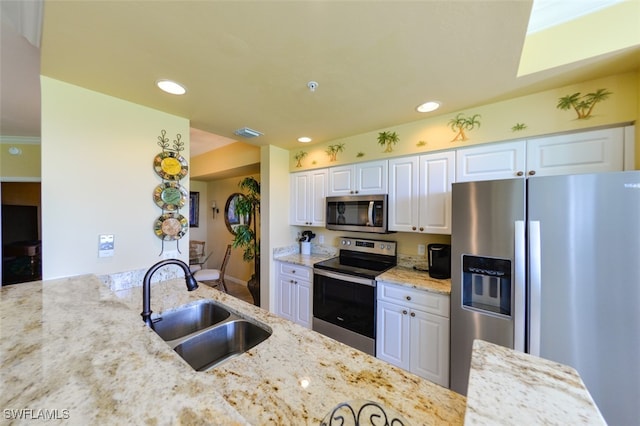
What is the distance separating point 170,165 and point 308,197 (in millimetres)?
1572

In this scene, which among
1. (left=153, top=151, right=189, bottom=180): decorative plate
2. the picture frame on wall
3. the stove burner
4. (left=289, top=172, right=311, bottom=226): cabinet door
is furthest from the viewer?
the picture frame on wall

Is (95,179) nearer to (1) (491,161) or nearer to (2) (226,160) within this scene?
(2) (226,160)

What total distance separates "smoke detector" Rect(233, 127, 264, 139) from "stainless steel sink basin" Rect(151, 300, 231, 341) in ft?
5.59

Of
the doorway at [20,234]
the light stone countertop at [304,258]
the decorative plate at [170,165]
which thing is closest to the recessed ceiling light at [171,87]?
the decorative plate at [170,165]

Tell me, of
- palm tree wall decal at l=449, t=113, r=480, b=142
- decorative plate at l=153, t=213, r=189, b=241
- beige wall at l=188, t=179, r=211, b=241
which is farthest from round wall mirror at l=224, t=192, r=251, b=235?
palm tree wall decal at l=449, t=113, r=480, b=142

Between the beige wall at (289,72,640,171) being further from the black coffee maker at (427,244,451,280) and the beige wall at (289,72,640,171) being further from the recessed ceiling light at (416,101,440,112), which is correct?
the black coffee maker at (427,244,451,280)

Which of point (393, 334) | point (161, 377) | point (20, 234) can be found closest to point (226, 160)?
point (393, 334)

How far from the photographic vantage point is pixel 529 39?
1.49m

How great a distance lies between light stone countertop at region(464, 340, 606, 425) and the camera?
49 cm

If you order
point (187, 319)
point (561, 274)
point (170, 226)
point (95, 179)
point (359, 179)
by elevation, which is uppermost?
point (359, 179)

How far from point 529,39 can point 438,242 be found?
5.57 ft

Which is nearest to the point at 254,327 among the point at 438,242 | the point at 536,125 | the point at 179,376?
the point at 179,376

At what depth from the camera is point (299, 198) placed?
319cm

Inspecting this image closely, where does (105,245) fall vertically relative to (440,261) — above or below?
above
